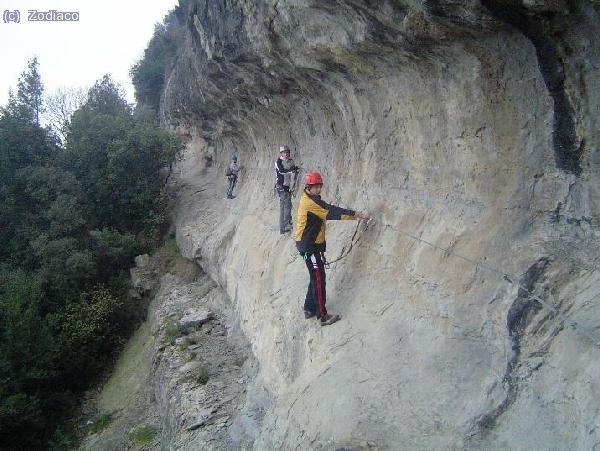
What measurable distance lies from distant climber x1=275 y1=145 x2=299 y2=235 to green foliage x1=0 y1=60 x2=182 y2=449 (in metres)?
7.83

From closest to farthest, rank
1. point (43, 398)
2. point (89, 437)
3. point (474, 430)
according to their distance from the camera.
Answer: point (474, 430) → point (89, 437) → point (43, 398)

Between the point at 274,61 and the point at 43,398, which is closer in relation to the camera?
the point at 274,61

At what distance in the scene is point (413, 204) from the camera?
6137 millimetres

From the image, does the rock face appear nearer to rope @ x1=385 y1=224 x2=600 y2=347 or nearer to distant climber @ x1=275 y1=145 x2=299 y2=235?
rope @ x1=385 y1=224 x2=600 y2=347

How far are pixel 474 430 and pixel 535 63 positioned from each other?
3280mm

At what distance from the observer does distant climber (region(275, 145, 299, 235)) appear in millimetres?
9336

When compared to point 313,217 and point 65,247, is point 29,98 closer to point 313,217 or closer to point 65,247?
point 65,247

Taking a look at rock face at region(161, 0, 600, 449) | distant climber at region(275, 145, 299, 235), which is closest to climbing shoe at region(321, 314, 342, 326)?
rock face at region(161, 0, 600, 449)

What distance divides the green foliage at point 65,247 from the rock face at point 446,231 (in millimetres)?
7890

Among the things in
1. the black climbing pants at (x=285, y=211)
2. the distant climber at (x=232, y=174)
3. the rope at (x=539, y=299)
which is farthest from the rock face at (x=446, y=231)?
the distant climber at (x=232, y=174)

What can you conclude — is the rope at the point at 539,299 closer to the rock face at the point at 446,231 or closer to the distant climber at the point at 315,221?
the rock face at the point at 446,231

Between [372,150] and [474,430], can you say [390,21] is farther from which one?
[474,430]

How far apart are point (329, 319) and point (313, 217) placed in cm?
138

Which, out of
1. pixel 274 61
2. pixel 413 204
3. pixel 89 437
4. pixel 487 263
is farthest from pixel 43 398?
pixel 487 263
